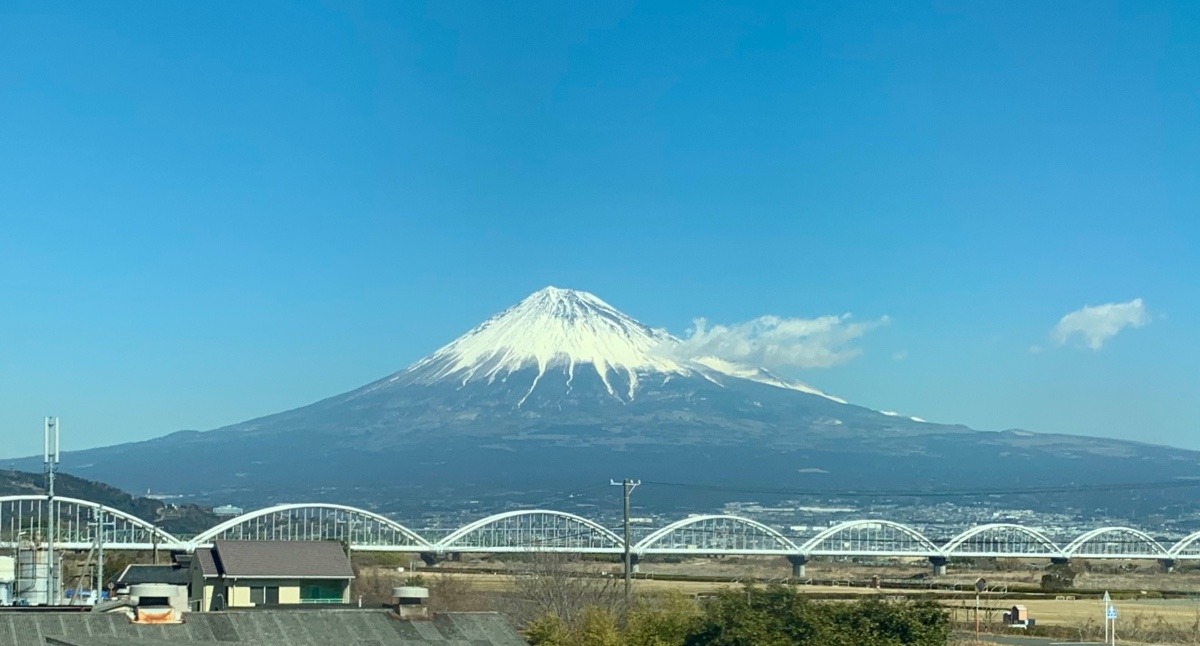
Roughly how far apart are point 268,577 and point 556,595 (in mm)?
11565

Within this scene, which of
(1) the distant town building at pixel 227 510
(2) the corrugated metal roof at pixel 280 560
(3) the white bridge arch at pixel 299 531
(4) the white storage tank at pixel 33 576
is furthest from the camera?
(3) the white bridge arch at pixel 299 531

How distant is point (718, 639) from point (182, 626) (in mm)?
11386

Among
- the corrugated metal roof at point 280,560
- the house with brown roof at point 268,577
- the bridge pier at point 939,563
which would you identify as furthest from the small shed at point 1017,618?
the bridge pier at point 939,563

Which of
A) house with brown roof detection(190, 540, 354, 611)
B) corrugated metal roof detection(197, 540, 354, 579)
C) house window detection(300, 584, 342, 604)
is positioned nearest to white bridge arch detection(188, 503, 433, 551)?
corrugated metal roof detection(197, 540, 354, 579)

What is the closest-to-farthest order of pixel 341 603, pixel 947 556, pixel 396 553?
1. pixel 341 603
2. pixel 396 553
3. pixel 947 556

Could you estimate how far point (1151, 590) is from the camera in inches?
3868

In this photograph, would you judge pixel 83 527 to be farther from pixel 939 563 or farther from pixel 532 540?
pixel 939 563

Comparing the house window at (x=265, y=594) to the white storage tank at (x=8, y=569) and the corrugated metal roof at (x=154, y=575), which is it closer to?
the corrugated metal roof at (x=154, y=575)

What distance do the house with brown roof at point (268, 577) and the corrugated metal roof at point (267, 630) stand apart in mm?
13757

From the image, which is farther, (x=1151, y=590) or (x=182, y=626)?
(x=1151, y=590)

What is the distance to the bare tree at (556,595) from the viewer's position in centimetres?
4994

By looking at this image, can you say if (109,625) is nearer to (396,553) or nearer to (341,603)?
(341,603)

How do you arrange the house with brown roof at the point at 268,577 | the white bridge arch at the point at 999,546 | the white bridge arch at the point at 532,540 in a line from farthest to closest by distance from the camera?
1. the white bridge arch at the point at 999,546
2. the white bridge arch at the point at 532,540
3. the house with brown roof at the point at 268,577

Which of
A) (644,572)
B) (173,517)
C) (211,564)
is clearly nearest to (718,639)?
(211,564)
